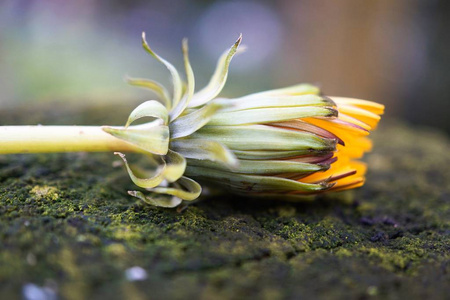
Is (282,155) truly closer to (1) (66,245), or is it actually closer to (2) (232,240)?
(2) (232,240)

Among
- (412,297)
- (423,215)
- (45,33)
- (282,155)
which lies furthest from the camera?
(45,33)

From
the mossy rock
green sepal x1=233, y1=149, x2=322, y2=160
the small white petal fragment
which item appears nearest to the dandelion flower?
green sepal x1=233, y1=149, x2=322, y2=160

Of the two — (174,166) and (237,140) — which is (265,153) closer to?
(237,140)

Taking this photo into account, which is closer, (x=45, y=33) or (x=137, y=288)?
(x=137, y=288)

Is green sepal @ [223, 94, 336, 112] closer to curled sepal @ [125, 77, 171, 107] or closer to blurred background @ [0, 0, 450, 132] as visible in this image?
curled sepal @ [125, 77, 171, 107]

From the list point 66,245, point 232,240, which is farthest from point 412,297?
point 66,245

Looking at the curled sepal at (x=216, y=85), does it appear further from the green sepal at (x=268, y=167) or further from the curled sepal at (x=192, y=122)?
the green sepal at (x=268, y=167)
